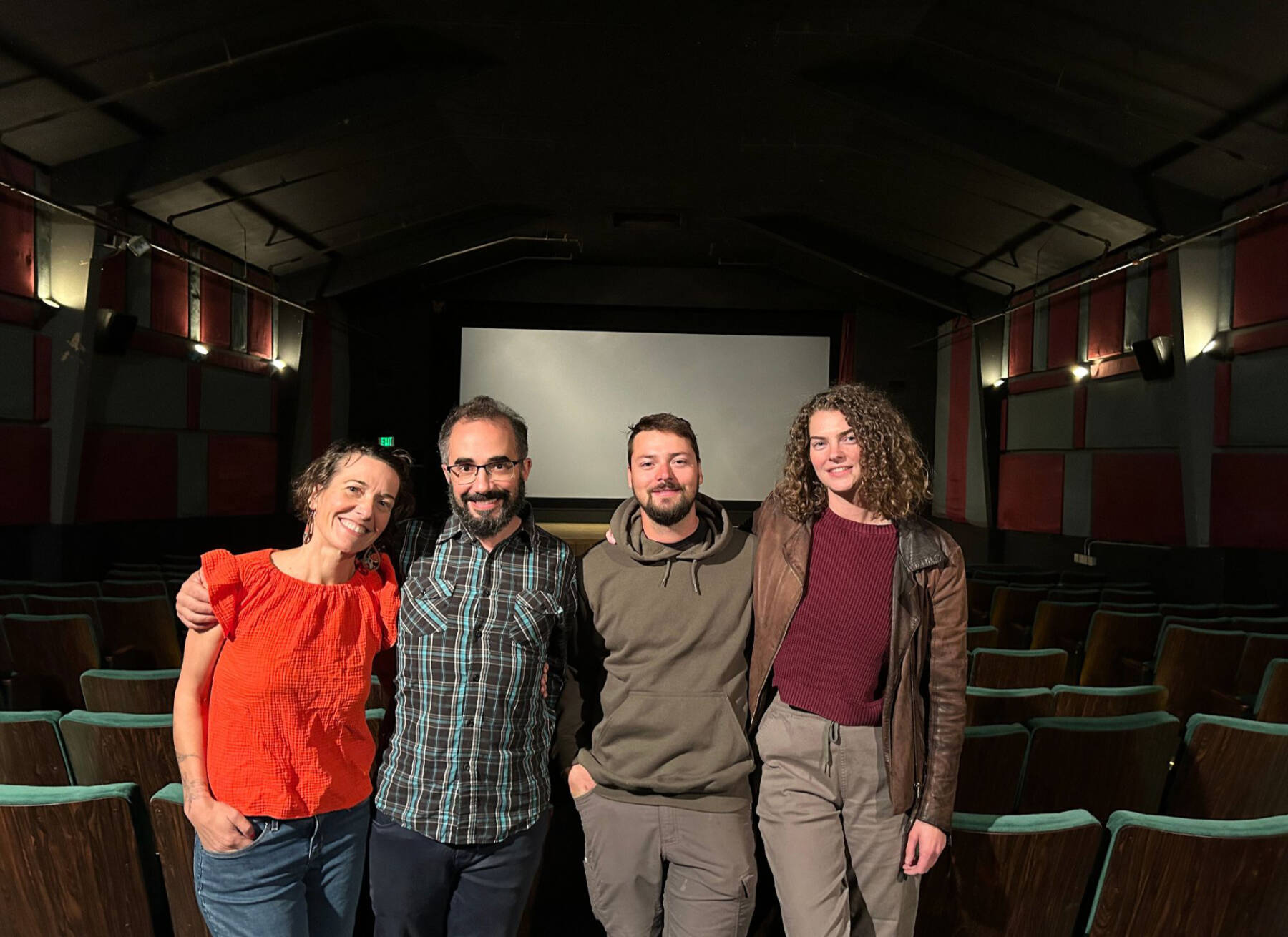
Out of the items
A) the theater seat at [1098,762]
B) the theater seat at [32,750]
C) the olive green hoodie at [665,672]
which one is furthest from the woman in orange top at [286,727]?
the theater seat at [1098,762]

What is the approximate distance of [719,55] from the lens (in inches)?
257

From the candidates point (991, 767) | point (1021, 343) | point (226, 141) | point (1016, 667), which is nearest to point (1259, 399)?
point (1021, 343)

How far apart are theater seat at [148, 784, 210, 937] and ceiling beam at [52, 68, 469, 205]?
21.5 ft

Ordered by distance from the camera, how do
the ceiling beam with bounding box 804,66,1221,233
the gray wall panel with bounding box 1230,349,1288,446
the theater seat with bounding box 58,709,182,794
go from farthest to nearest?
the ceiling beam with bounding box 804,66,1221,233 → the gray wall panel with bounding box 1230,349,1288,446 → the theater seat with bounding box 58,709,182,794

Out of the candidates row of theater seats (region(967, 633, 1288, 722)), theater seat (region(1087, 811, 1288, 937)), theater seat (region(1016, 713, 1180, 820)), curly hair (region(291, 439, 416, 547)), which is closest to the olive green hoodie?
curly hair (region(291, 439, 416, 547))

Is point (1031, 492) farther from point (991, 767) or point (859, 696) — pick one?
point (859, 696)

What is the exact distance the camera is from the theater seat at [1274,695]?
10.0 ft

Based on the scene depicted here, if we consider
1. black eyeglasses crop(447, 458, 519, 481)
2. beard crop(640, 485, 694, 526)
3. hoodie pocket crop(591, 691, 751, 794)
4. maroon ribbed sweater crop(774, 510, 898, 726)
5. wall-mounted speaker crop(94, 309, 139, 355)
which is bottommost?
hoodie pocket crop(591, 691, 751, 794)

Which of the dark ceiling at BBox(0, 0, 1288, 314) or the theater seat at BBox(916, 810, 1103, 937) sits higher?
the dark ceiling at BBox(0, 0, 1288, 314)

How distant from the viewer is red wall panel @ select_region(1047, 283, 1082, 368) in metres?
9.52

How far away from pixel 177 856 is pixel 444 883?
0.49 metres

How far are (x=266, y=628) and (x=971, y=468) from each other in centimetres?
1170

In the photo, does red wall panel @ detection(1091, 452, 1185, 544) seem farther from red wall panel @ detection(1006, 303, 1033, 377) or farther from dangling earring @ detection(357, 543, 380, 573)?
dangling earring @ detection(357, 543, 380, 573)

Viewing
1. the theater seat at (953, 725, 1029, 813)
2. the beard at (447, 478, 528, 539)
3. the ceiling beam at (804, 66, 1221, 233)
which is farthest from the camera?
the ceiling beam at (804, 66, 1221, 233)
